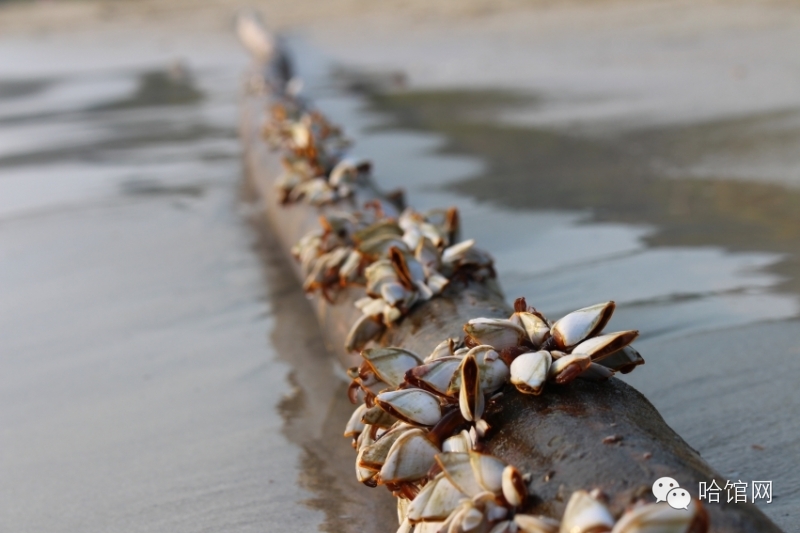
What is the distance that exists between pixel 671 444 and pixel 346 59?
9926 millimetres

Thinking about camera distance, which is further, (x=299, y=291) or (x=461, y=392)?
Result: (x=299, y=291)

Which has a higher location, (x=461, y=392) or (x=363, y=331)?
(x=461, y=392)

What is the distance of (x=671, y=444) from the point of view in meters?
1.54

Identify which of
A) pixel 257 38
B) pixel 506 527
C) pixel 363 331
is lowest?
pixel 257 38

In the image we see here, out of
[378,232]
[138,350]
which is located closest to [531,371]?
[378,232]

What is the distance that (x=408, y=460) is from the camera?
1644 mm

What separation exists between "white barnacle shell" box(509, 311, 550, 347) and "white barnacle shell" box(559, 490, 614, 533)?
1.53 ft

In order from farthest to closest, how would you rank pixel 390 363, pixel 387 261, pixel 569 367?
pixel 387 261
pixel 390 363
pixel 569 367

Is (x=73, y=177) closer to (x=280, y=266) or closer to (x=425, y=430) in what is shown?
(x=280, y=266)

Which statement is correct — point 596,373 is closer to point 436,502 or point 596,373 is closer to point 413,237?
point 436,502

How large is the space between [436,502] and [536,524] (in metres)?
0.21

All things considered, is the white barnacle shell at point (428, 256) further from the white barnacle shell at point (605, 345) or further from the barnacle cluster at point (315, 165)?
the barnacle cluster at point (315, 165)

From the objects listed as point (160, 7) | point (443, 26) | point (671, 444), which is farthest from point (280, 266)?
point (160, 7)

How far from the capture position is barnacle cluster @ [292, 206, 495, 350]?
7.63ft
